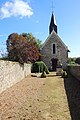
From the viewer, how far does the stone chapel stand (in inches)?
1719

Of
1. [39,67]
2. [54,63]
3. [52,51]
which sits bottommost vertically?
[39,67]

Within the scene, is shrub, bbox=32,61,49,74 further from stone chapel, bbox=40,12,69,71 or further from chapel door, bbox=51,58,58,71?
chapel door, bbox=51,58,58,71

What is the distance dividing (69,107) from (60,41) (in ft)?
117

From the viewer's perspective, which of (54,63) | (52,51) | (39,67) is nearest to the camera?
(39,67)

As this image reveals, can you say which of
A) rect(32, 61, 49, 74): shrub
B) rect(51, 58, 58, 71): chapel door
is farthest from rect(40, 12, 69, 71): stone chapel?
rect(32, 61, 49, 74): shrub

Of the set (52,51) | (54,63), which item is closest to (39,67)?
(54,63)

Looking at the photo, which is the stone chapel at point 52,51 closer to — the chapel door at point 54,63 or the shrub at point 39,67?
the chapel door at point 54,63

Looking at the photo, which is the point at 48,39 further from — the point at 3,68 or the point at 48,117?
the point at 48,117

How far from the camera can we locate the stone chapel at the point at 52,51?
43.7 m

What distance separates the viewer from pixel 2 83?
13695 mm

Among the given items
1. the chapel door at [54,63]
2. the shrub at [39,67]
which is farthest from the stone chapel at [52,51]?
the shrub at [39,67]

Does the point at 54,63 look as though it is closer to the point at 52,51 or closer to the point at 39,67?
the point at 52,51

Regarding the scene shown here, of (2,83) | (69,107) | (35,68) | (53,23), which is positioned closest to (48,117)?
(69,107)

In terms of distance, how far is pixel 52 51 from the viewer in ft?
144
